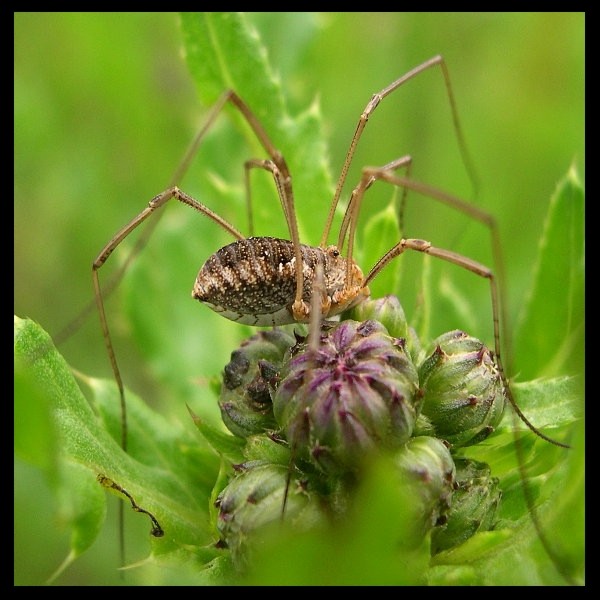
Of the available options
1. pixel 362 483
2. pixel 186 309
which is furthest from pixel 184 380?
pixel 362 483

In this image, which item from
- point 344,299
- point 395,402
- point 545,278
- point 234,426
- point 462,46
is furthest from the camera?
point 462,46

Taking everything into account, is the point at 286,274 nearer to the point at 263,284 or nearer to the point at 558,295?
the point at 263,284

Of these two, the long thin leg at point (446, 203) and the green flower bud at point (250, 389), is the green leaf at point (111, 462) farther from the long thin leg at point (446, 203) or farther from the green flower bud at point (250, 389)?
the long thin leg at point (446, 203)

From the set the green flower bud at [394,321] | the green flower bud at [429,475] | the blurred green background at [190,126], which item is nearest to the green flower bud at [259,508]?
the green flower bud at [429,475]

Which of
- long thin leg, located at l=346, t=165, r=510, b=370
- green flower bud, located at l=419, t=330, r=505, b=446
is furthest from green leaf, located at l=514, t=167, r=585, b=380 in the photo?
green flower bud, located at l=419, t=330, r=505, b=446

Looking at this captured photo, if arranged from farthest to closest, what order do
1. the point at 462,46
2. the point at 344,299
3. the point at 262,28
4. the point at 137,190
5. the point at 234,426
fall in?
the point at 462,46
the point at 137,190
the point at 262,28
the point at 344,299
the point at 234,426

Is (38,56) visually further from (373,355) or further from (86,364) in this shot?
(373,355)
